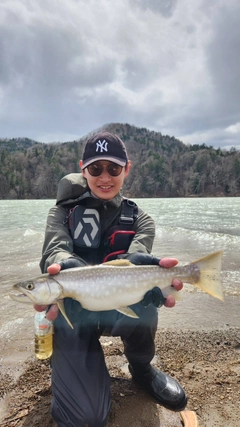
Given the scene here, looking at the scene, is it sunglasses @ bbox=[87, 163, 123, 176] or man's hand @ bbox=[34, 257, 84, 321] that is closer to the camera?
man's hand @ bbox=[34, 257, 84, 321]

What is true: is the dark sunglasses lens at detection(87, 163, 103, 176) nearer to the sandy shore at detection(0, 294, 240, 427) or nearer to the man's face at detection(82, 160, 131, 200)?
the man's face at detection(82, 160, 131, 200)

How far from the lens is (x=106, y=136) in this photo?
11.1 feet

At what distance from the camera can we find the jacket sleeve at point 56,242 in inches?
116

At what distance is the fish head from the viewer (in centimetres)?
249

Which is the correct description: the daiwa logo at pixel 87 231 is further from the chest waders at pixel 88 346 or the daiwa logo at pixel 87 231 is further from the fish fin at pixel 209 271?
the fish fin at pixel 209 271

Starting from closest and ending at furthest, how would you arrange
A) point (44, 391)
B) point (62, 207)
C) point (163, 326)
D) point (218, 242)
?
point (44, 391) < point (62, 207) < point (163, 326) < point (218, 242)

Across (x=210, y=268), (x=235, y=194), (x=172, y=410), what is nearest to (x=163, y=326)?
(x=172, y=410)

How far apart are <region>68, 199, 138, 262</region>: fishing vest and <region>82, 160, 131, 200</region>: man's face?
240 mm

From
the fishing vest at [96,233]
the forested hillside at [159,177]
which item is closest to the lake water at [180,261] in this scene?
the fishing vest at [96,233]

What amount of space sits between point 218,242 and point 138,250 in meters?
10.3

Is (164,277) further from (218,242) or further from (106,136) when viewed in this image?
(218,242)

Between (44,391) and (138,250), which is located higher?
(138,250)

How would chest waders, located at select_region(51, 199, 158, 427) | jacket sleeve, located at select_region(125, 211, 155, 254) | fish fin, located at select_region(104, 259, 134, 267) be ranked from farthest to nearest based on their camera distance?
1. jacket sleeve, located at select_region(125, 211, 155, 254)
2. fish fin, located at select_region(104, 259, 134, 267)
3. chest waders, located at select_region(51, 199, 158, 427)

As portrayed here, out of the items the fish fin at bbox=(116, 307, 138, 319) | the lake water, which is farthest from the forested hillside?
the fish fin at bbox=(116, 307, 138, 319)
